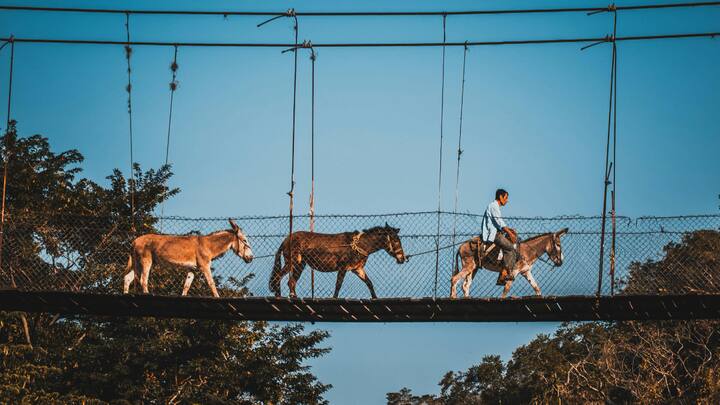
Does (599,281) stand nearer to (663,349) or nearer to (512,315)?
(512,315)

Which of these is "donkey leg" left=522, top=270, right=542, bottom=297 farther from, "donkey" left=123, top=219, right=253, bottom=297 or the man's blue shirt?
"donkey" left=123, top=219, right=253, bottom=297

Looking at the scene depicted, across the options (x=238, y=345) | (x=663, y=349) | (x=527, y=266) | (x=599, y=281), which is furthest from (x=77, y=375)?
(x=599, y=281)

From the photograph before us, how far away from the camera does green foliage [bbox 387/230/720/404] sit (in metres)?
28.7

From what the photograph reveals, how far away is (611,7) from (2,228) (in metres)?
10.7

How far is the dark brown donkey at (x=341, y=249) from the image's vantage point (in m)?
23.8

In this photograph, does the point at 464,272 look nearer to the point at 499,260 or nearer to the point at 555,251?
the point at 499,260

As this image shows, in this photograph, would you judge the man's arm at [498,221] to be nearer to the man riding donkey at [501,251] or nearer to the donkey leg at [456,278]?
the man riding donkey at [501,251]

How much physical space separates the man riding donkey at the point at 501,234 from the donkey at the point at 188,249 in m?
4.14

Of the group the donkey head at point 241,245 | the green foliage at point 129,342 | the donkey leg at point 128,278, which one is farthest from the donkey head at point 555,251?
the green foliage at point 129,342

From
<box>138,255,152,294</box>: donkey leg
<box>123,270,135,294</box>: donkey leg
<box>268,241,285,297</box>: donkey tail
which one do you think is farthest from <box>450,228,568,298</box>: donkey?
<box>123,270,135,294</box>: donkey leg

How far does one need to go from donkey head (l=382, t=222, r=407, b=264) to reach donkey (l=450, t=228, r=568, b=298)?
1.01m

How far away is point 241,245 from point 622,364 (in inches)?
891

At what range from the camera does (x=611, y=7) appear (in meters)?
21.7

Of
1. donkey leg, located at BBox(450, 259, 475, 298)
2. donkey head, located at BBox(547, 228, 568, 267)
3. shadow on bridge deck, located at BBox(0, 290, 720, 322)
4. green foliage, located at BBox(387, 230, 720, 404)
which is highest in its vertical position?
donkey head, located at BBox(547, 228, 568, 267)
